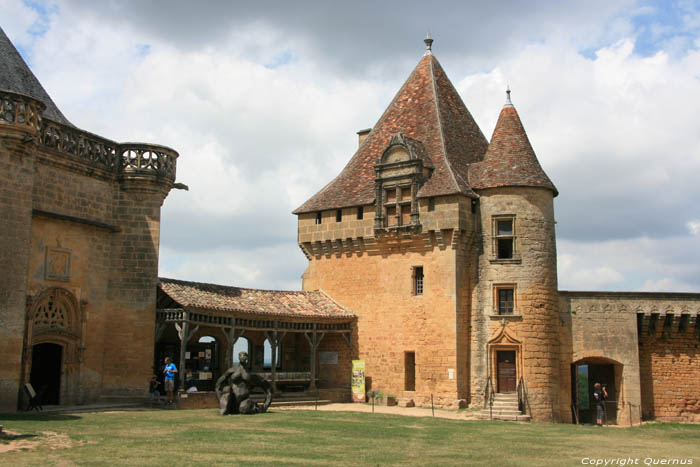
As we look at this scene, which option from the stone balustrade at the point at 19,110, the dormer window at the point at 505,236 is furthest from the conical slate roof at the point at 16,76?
the dormer window at the point at 505,236

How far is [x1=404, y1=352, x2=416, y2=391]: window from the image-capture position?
1060 inches

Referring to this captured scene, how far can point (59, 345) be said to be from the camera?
20984 millimetres

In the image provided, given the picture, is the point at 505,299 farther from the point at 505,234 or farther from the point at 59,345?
the point at 59,345

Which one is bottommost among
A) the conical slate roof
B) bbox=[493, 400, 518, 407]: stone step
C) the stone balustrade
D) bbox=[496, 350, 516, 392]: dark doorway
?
bbox=[493, 400, 518, 407]: stone step

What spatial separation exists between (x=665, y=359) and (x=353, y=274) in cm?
1180

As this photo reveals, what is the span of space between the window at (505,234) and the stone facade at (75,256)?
11.3m

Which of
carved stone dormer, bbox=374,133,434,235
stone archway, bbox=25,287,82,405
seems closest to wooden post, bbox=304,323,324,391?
carved stone dormer, bbox=374,133,434,235

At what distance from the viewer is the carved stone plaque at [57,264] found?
66.8 feet

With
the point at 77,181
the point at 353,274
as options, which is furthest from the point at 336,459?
the point at 353,274

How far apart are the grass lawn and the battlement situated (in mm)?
7216

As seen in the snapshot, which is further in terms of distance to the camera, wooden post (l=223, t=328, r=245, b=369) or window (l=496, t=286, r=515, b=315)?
window (l=496, t=286, r=515, b=315)

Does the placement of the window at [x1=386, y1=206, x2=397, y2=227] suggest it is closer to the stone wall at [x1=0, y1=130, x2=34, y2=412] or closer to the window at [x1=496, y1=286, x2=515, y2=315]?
the window at [x1=496, y1=286, x2=515, y2=315]

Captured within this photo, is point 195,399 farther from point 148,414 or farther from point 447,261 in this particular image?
point 447,261

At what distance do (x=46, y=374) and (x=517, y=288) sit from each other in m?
15.1
